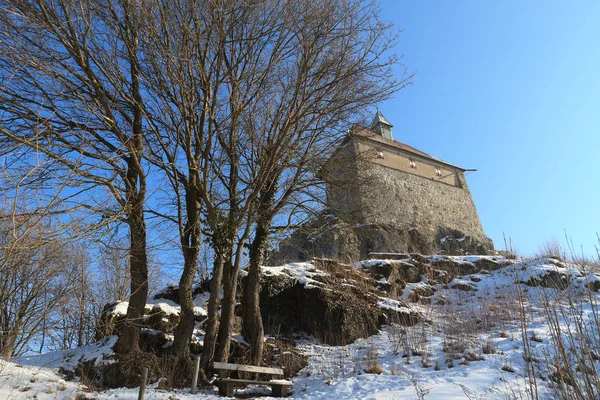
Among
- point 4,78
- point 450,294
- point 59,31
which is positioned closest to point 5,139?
point 4,78

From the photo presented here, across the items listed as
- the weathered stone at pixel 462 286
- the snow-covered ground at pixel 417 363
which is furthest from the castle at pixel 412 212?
the snow-covered ground at pixel 417 363

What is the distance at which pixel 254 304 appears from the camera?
7938 mm


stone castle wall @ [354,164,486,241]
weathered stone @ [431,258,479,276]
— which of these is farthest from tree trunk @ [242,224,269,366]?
stone castle wall @ [354,164,486,241]

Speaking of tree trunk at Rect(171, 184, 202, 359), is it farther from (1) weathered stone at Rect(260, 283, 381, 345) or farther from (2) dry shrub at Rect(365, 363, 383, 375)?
(2) dry shrub at Rect(365, 363, 383, 375)

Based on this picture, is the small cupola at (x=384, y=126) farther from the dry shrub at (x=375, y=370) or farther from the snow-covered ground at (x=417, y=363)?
the dry shrub at (x=375, y=370)

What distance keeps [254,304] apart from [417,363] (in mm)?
3170

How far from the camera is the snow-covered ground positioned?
5.44 meters

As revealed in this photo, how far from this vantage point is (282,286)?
973 cm

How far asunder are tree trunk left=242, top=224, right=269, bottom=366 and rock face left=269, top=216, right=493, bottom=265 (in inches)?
40.6

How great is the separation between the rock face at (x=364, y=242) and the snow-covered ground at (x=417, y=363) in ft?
5.42

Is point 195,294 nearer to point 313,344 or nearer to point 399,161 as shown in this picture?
point 313,344

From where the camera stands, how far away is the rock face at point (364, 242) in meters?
9.70

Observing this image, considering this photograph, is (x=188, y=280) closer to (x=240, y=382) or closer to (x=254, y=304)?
(x=254, y=304)

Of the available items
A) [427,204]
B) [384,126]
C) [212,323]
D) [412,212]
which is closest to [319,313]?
[212,323]
